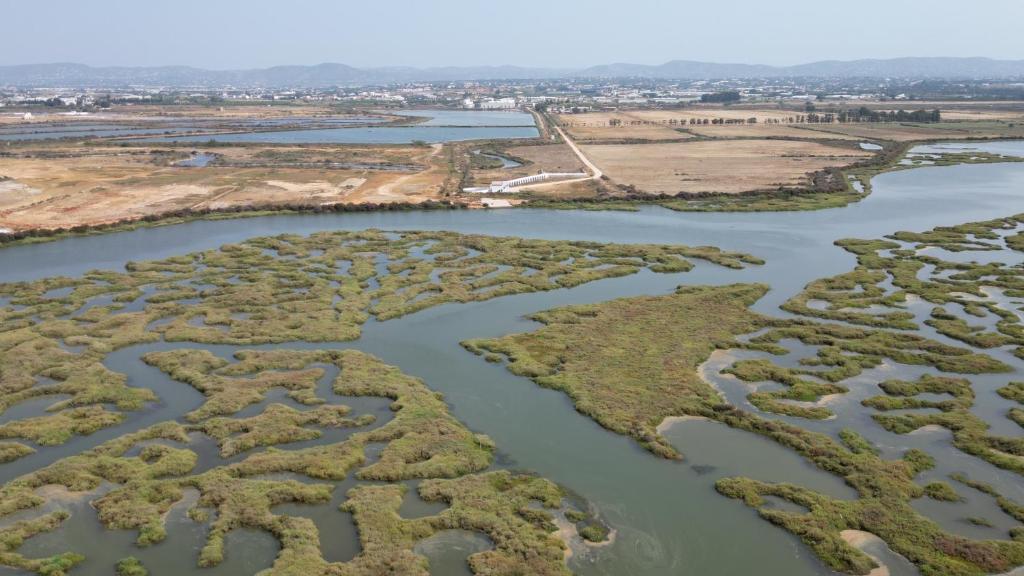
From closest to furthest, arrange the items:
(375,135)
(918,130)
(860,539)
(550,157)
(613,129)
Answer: (860,539) < (550,157) < (918,130) < (375,135) < (613,129)

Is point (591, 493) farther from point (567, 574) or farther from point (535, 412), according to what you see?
point (535, 412)

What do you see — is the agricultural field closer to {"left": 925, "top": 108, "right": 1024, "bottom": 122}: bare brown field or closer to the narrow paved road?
{"left": 925, "top": 108, "right": 1024, "bottom": 122}: bare brown field

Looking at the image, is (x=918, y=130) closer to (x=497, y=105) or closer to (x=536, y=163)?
(x=536, y=163)

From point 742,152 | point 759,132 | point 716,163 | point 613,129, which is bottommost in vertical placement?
point 716,163

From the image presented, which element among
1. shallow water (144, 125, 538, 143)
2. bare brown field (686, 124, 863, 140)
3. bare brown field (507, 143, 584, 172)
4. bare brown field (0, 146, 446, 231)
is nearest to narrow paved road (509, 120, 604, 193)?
bare brown field (507, 143, 584, 172)

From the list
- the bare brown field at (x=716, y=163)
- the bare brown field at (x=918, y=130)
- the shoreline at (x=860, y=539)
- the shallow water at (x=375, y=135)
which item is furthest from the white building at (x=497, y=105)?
the shoreline at (x=860, y=539)

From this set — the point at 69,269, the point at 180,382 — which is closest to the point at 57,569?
the point at 180,382

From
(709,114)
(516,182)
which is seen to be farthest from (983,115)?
(516,182)
